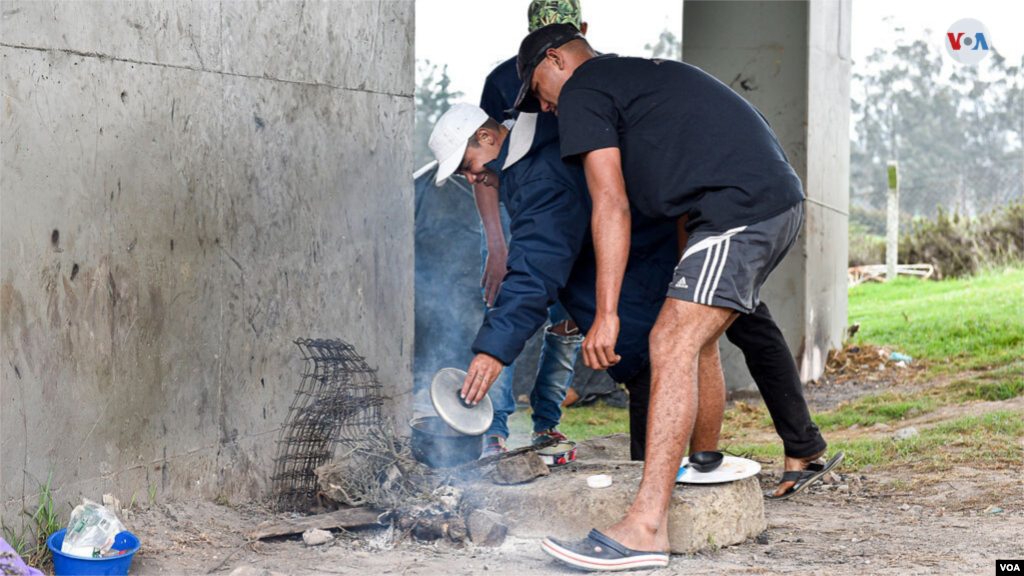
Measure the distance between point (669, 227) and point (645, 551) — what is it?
53.2 inches

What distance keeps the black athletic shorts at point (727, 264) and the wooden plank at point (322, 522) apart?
4.42ft

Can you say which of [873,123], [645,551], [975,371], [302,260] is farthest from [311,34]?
[873,123]

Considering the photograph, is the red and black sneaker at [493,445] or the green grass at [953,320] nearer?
the red and black sneaker at [493,445]

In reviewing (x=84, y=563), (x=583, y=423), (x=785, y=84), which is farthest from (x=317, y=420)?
(x=785, y=84)

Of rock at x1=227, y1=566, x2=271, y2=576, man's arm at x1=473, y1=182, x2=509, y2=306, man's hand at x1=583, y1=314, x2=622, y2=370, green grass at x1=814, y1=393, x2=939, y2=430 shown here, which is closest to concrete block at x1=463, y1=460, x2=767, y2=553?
man's hand at x1=583, y1=314, x2=622, y2=370

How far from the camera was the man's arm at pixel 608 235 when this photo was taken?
3.14m

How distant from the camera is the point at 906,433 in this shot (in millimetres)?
5199

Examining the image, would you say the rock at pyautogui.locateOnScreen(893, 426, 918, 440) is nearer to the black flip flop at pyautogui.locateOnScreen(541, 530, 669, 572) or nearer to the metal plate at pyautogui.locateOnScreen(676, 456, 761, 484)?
the metal plate at pyautogui.locateOnScreen(676, 456, 761, 484)

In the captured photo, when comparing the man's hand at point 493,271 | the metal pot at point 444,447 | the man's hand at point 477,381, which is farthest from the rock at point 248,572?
the man's hand at point 493,271

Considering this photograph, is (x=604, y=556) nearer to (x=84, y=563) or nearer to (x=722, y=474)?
(x=722, y=474)

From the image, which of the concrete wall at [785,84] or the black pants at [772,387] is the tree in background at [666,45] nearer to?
the concrete wall at [785,84]

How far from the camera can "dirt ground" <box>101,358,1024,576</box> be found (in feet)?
9.55

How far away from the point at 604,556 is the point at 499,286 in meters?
1.91

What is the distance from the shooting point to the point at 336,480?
3.54 metres
